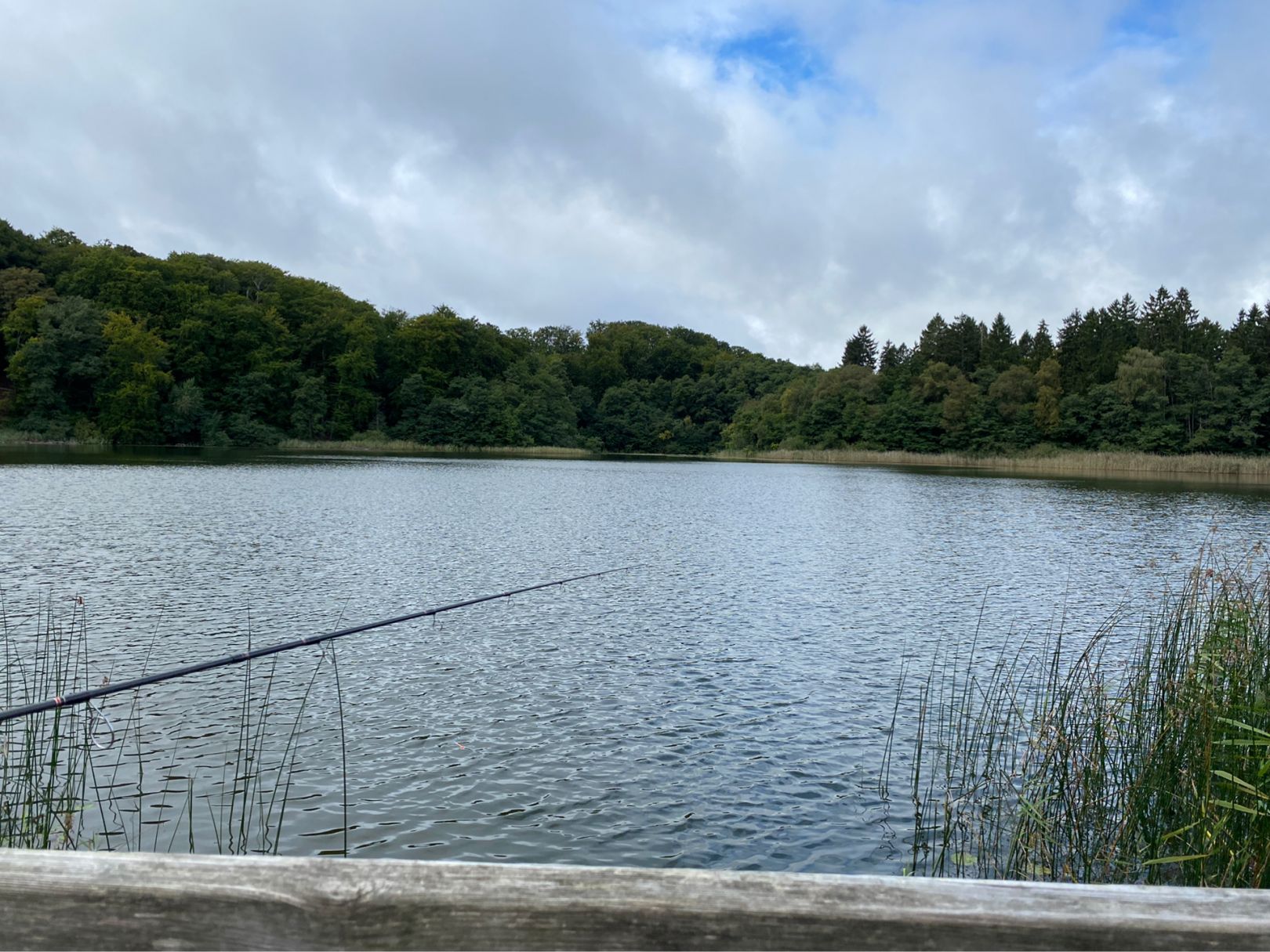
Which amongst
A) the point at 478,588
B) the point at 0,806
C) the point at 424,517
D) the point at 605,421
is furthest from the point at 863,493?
the point at 605,421

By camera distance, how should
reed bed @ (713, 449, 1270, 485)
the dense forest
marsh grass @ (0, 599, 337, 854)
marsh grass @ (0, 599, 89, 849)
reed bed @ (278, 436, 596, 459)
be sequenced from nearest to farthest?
marsh grass @ (0, 599, 89, 849) < marsh grass @ (0, 599, 337, 854) < reed bed @ (713, 449, 1270, 485) < the dense forest < reed bed @ (278, 436, 596, 459)

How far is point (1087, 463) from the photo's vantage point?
5594 centimetres

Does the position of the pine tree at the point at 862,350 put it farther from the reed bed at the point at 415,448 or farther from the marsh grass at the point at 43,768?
the marsh grass at the point at 43,768

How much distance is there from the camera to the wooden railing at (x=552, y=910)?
117 cm

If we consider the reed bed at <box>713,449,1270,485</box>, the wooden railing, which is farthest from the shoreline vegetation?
the wooden railing

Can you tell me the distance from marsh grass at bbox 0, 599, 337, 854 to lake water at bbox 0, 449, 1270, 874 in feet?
0.13

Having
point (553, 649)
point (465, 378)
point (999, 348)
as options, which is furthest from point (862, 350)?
point (553, 649)

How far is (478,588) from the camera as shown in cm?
1269

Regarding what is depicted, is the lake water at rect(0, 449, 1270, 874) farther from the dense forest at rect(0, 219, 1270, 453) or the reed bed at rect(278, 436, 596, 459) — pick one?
the reed bed at rect(278, 436, 596, 459)

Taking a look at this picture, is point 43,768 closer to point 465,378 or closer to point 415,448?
point 415,448

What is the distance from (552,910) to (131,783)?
18.2ft

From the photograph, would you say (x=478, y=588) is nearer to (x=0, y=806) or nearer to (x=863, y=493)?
(x=0, y=806)

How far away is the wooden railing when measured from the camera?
1173 millimetres

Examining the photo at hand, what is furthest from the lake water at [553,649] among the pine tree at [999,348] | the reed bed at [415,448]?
the pine tree at [999,348]
